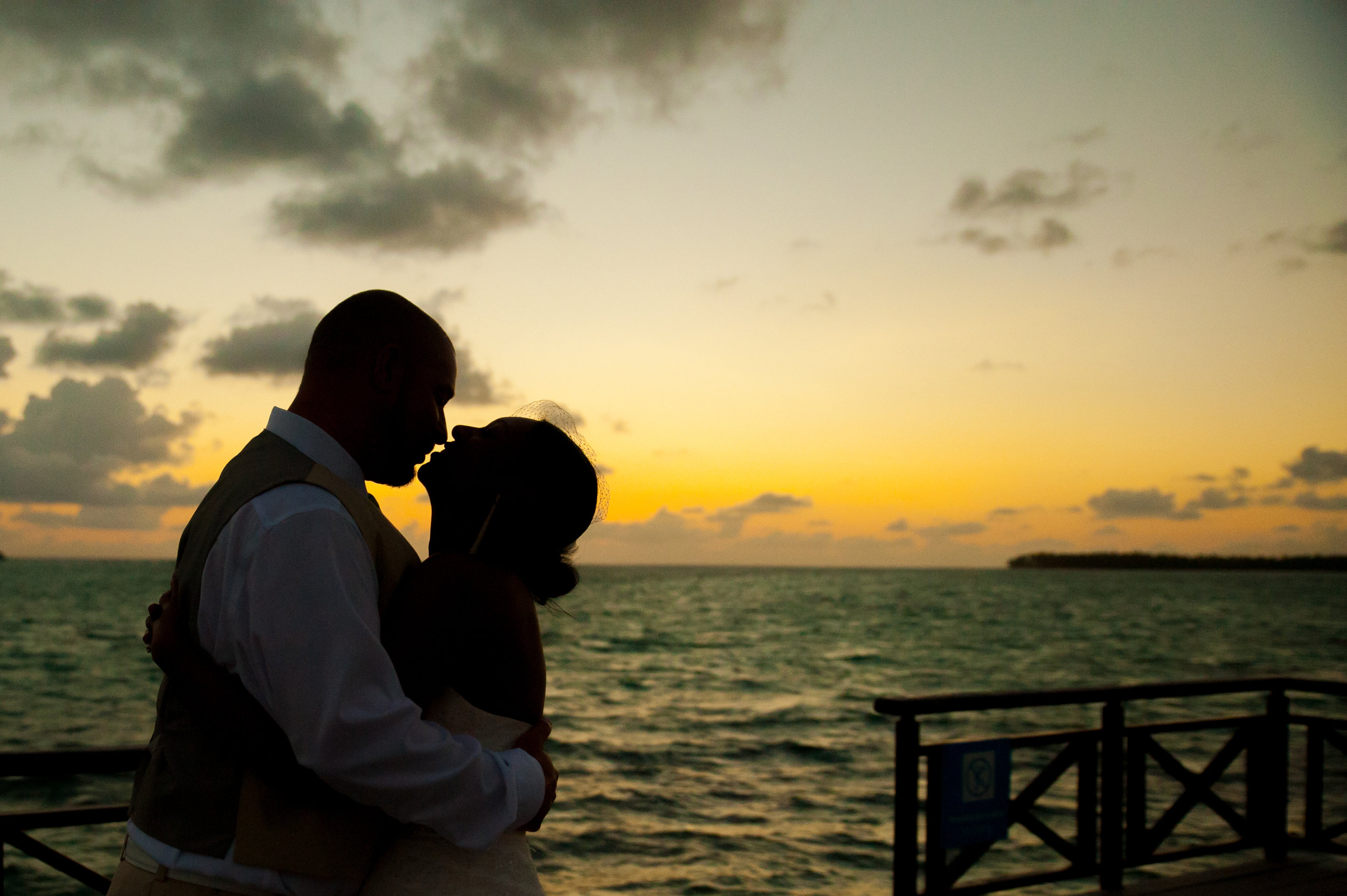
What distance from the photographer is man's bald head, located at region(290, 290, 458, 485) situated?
1.73m

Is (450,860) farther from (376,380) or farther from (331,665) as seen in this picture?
(376,380)

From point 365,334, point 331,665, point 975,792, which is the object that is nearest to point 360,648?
point 331,665

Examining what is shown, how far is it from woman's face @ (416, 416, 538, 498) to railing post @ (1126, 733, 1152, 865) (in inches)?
215

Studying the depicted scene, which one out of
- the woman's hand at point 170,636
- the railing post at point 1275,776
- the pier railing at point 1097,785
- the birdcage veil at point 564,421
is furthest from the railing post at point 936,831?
the woman's hand at point 170,636

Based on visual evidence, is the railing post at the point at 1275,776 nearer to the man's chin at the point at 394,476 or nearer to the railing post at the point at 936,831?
the railing post at the point at 936,831

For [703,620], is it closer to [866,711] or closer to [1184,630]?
[1184,630]

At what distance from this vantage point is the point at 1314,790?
6398 mm

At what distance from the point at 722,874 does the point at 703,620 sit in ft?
149

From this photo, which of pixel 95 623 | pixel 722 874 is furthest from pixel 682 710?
pixel 95 623

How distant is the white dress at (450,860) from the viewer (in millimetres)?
1666

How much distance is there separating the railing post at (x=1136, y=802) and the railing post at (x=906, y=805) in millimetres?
1798

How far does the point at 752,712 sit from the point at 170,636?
20.5 m

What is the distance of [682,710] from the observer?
21.0 m

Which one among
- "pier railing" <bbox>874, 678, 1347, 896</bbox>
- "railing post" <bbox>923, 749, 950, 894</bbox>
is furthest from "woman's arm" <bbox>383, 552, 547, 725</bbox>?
"railing post" <bbox>923, 749, 950, 894</bbox>
